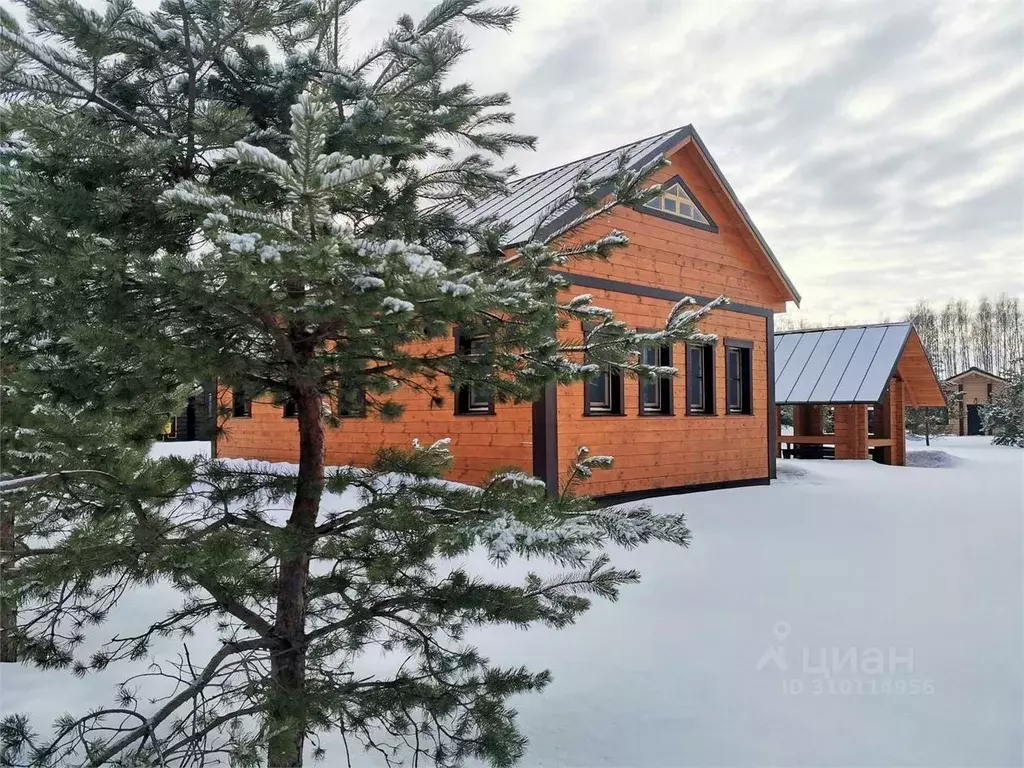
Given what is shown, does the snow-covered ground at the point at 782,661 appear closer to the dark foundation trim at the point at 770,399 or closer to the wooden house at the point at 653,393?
the wooden house at the point at 653,393

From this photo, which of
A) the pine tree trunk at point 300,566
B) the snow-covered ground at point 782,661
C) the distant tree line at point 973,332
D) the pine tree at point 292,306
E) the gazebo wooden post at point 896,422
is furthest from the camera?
the distant tree line at point 973,332

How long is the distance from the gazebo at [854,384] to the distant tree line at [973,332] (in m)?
33.0

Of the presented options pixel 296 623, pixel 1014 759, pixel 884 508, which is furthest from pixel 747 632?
pixel 884 508

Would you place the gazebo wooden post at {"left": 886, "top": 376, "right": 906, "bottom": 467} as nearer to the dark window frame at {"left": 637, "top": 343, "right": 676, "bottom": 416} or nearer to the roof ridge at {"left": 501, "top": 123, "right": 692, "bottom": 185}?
the dark window frame at {"left": 637, "top": 343, "right": 676, "bottom": 416}

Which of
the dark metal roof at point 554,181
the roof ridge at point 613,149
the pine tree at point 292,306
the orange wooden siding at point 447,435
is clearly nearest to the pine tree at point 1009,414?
the roof ridge at point 613,149

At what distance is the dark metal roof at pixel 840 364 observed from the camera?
15.5 meters

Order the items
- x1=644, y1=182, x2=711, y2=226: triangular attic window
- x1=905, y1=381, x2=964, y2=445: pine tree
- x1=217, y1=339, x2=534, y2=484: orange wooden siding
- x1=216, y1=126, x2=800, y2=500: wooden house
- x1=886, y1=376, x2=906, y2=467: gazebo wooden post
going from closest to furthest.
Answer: x1=217, y1=339, x2=534, y2=484: orange wooden siding → x1=216, y1=126, x2=800, y2=500: wooden house → x1=644, y1=182, x2=711, y2=226: triangular attic window → x1=886, y1=376, x2=906, y2=467: gazebo wooden post → x1=905, y1=381, x2=964, y2=445: pine tree

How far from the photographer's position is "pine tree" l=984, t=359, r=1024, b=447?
24703 millimetres

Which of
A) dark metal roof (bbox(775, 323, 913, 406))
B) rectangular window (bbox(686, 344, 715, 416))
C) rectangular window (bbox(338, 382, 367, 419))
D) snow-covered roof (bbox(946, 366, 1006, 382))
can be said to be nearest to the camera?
rectangular window (bbox(338, 382, 367, 419))

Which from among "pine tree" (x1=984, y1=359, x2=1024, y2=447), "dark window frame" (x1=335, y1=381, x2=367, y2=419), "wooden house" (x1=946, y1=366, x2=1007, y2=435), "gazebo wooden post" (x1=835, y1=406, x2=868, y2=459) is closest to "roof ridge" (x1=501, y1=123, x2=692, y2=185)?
"dark window frame" (x1=335, y1=381, x2=367, y2=419)

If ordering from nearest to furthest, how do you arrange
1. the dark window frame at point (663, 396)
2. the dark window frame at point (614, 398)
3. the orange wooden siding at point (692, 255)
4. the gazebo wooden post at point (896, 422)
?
1. the dark window frame at point (614, 398)
2. the orange wooden siding at point (692, 255)
3. the dark window frame at point (663, 396)
4. the gazebo wooden post at point (896, 422)

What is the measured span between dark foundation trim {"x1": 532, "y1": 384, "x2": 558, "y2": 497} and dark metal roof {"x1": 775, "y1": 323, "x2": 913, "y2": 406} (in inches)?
346

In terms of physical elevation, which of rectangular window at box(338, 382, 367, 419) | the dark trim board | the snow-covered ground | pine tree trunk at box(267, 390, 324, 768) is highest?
rectangular window at box(338, 382, 367, 419)

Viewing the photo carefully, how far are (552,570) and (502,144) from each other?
14.1 feet
